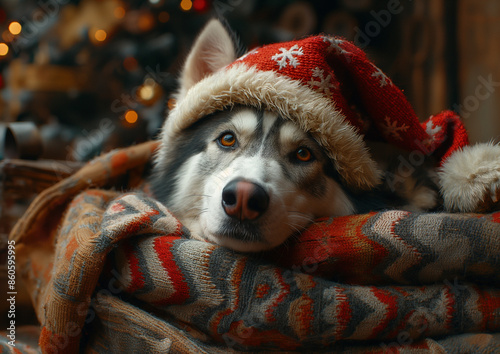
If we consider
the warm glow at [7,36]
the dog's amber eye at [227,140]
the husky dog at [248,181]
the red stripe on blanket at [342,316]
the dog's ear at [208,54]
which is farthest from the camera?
the warm glow at [7,36]

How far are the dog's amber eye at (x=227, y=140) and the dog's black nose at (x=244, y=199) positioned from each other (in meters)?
0.34

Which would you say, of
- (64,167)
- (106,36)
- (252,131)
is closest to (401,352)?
(252,131)

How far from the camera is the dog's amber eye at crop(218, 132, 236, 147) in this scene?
1.29m

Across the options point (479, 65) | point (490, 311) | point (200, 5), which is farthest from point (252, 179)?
point (479, 65)

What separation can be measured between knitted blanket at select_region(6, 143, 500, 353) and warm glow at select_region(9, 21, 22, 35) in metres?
2.49

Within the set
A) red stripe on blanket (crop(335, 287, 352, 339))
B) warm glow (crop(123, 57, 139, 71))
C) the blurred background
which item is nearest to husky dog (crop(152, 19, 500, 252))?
red stripe on blanket (crop(335, 287, 352, 339))

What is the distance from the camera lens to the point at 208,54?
154cm

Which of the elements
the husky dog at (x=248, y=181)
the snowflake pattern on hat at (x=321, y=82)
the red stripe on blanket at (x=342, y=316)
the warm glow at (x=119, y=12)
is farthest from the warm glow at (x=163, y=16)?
Result: the red stripe on blanket at (x=342, y=316)

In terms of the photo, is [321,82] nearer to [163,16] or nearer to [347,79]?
[347,79]

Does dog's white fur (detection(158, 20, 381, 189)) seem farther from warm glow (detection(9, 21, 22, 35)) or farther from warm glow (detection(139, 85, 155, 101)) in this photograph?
warm glow (detection(9, 21, 22, 35))

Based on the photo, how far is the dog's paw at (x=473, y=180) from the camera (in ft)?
3.42

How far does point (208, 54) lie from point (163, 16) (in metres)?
1.48

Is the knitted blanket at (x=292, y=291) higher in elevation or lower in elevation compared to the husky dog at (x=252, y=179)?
lower

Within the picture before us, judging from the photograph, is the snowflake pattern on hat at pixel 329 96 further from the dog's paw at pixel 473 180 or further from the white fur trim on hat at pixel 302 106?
the dog's paw at pixel 473 180
